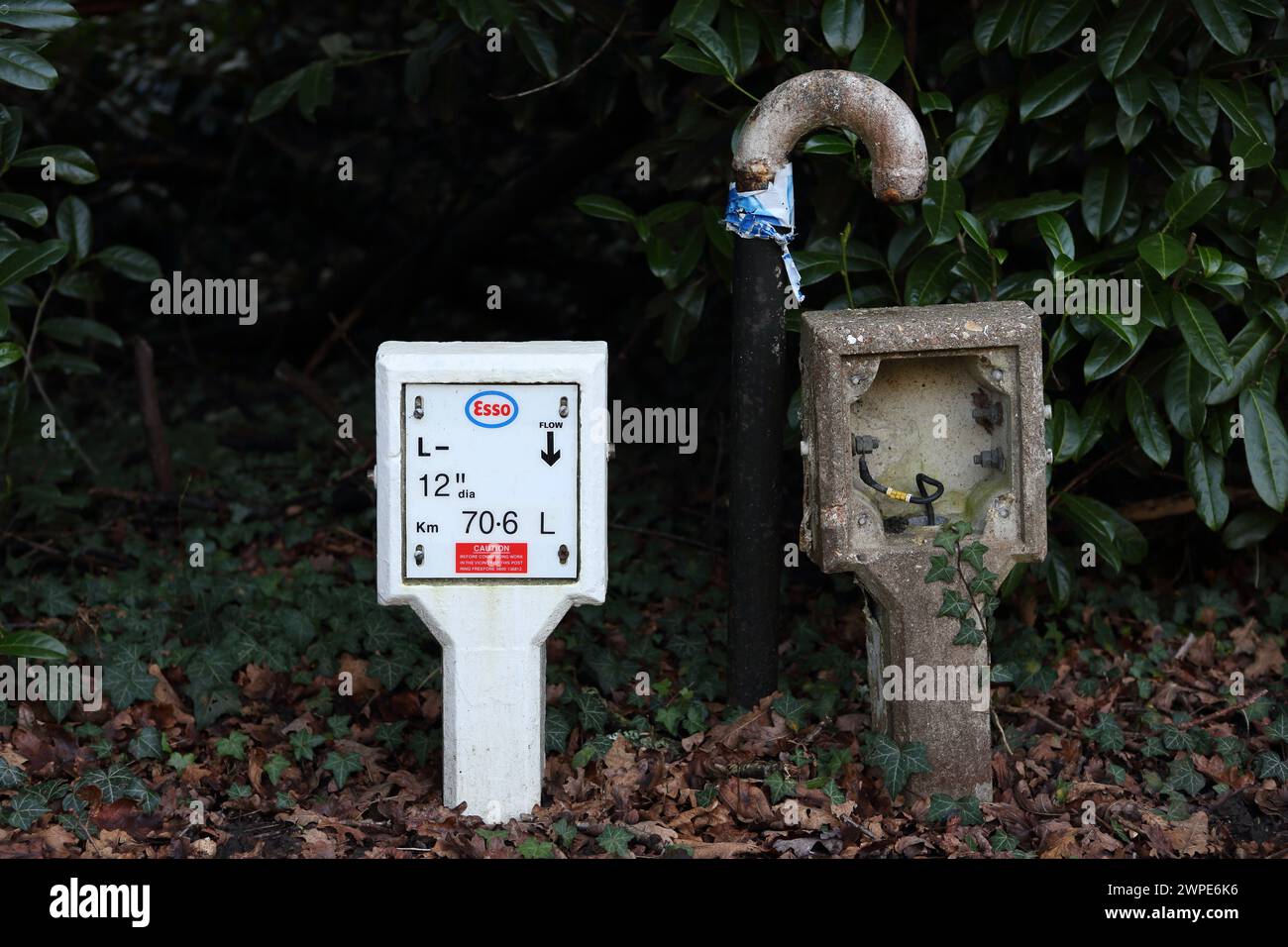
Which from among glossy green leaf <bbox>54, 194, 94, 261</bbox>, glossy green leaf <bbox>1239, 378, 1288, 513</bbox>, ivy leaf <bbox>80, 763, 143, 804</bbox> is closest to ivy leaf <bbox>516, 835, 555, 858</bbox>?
ivy leaf <bbox>80, 763, 143, 804</bbox>

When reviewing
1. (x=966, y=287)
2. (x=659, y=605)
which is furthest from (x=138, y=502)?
(x=966, y=287)

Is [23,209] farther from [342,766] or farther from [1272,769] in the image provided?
[1272,769]

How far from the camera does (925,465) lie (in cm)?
380

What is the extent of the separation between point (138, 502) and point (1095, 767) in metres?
3.69

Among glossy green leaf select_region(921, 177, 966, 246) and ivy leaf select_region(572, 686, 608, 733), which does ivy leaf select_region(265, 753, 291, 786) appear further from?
glossy green leaf select_region(921, 177, 966, 246)

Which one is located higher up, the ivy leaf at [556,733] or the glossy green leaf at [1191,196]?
the glossy green leaf at [1191,196]

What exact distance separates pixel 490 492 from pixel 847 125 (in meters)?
1.27

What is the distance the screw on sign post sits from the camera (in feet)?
11.7

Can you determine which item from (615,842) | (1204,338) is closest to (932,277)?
(1204,338)

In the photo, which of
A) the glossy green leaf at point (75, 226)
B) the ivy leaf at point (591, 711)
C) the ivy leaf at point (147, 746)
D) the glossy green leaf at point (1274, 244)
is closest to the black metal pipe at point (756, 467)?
the ivy leaf at point (591, 711)

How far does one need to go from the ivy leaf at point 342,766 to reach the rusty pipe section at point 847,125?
1.86 metres

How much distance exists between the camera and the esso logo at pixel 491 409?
3.40m

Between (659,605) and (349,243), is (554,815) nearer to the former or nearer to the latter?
(659,605)

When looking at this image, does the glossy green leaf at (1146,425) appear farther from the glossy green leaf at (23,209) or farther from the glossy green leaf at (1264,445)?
the glossy green leaf at (23,209)
